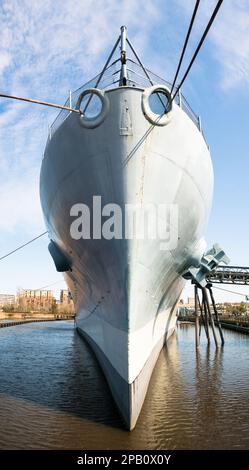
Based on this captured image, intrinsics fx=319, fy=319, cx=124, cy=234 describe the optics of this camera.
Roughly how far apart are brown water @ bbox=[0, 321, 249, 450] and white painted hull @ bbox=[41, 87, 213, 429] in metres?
0.60

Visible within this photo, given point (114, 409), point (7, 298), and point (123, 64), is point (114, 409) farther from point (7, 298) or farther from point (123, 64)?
point (7, 298)

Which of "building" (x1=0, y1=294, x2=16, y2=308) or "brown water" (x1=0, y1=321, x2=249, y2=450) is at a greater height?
"brown water" (x1=0, y1=321, x2=249, y2=450)

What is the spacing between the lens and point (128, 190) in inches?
260

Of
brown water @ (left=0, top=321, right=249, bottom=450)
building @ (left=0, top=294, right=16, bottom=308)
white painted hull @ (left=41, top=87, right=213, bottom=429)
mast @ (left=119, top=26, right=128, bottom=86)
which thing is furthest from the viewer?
building @ (left=0, top=294, right=16, bottom=308)

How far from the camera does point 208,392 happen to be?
9.15 metres

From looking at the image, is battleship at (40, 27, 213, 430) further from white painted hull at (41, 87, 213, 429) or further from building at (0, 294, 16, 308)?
building at (0, 294, 16, 308)

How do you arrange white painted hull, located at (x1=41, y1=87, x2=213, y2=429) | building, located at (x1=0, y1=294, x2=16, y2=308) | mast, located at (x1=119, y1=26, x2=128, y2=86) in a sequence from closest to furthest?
white painted hull, located at (x1=41, y1=87, x2=213, y2=429)
mast, located at (x1=119, y1=26, x2=128, y2=86)
building, located at (x1=0, y1=294, x2=16, y2=308)

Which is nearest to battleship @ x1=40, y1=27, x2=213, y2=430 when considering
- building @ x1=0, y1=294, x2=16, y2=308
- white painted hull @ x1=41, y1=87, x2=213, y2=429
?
white painted hull @ x1=41, y1=87, x2=213, y2=429

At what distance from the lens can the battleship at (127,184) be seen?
21.7 ft

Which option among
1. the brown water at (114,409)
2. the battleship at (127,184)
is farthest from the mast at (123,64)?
the brown water at (114,409)

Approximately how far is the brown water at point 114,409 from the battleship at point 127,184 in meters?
0.59

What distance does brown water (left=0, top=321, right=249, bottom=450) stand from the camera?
574 cm

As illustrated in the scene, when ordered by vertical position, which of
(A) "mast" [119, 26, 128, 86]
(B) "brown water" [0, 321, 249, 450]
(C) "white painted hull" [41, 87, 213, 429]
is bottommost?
(B) "brown water" [0, 321, 249, 450]

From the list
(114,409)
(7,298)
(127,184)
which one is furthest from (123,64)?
(7,298)
